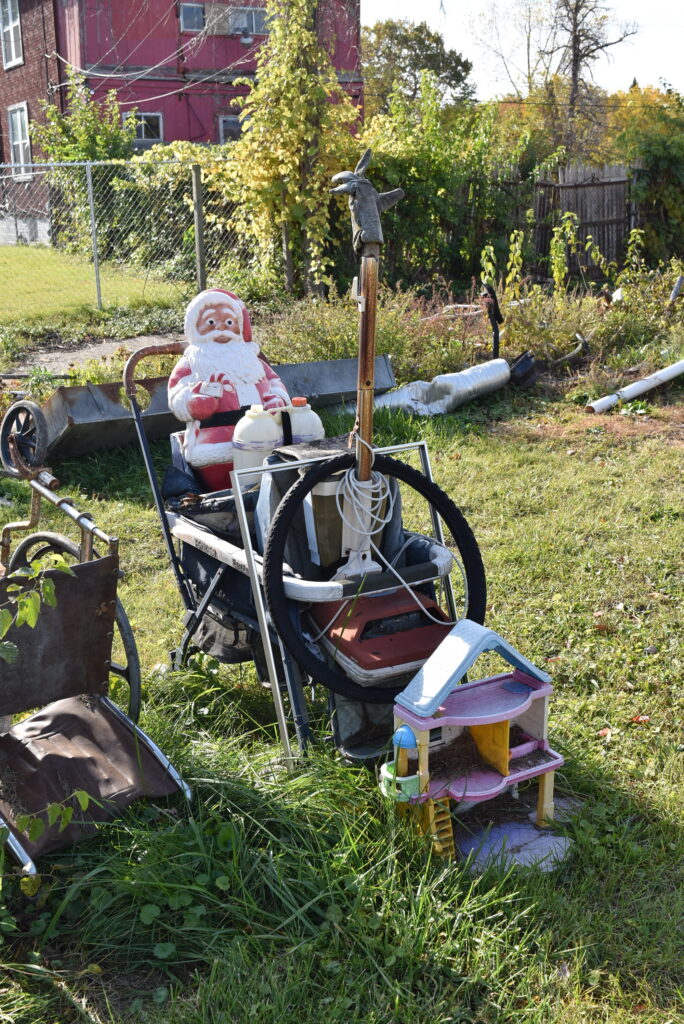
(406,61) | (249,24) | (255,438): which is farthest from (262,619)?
(406,61)

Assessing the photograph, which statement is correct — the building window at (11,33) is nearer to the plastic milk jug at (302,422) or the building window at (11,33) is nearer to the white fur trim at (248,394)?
the white fur trim at (248,394)

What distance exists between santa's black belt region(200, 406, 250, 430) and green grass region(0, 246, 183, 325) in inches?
314

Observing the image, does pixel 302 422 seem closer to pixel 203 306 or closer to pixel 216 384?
pixel 216 384

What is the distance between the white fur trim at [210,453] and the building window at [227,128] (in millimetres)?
18486

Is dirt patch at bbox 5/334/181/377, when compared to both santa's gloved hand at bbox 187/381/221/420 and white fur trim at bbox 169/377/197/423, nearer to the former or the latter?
white fur trim at bbox 169/377/197/423

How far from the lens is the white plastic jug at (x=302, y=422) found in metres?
3.70

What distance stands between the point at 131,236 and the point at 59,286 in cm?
127

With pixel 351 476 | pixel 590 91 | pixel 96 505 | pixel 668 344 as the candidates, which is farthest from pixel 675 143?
pixel 590 91

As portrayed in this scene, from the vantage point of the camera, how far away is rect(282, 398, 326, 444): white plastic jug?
12.1 feet

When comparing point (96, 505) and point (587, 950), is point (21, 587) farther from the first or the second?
point (96, 505)

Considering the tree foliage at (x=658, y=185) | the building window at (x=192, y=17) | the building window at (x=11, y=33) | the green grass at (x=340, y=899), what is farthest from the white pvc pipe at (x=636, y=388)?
the building window at (x=11, y=33)

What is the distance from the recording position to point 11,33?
22016 mm

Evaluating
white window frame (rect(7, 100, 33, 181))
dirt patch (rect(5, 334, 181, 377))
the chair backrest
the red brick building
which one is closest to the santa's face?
the chair backrest

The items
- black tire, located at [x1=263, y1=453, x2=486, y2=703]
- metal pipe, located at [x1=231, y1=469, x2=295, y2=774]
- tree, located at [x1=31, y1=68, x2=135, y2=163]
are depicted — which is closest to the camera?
black tire, located at [x1=263, y1=453, x2=486, y2=703]
